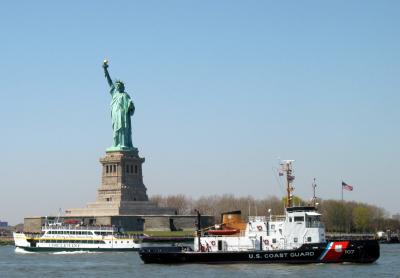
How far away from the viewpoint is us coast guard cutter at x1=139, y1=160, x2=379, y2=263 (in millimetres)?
73812

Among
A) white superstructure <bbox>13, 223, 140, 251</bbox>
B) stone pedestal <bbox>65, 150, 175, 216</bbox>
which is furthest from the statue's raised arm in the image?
white superstructure <bbox>13, 223, 140, 251</bbox>

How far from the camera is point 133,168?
511ft

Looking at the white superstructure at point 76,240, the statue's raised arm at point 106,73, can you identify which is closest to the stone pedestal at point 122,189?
the statue's raised arm at point 106,73

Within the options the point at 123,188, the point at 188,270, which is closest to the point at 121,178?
the point at 123,188

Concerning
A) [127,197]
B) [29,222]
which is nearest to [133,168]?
[127,197]

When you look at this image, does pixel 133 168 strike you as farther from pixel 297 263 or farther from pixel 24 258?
pixel 297 263

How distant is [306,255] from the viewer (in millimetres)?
73562

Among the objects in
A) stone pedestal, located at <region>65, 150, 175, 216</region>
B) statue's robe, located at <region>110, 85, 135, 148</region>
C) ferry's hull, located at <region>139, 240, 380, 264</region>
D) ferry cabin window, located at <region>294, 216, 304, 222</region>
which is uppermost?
statue's robe, located at <region>110, 85, 135, 148</region>

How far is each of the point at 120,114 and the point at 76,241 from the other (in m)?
43.3

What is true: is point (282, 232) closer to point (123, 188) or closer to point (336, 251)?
point (336, 251)

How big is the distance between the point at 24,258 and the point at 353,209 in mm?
81148

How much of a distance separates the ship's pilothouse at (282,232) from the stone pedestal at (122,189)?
75121 millimetres

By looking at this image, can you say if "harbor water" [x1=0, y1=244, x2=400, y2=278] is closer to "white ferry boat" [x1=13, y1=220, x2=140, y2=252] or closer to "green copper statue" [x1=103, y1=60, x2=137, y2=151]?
"white ferry boat" [x1=13, y1=220, x2=140, y2=252]

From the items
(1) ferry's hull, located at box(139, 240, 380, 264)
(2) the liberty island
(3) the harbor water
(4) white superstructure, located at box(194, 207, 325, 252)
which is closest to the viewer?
(3) the harbor water
